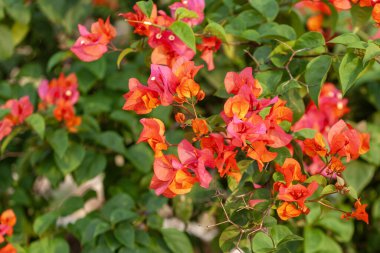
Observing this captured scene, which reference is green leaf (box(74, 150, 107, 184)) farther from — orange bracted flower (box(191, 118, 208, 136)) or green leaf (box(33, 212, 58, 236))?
orange bracted flower (box(191, 118, 208, 136))

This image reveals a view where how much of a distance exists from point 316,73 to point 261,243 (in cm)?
31

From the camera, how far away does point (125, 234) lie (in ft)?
4.67

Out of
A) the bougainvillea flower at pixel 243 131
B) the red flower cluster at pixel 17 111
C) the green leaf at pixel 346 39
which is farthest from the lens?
the red flower cluster at pixel 17 111

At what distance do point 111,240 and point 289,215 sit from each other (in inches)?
21.0

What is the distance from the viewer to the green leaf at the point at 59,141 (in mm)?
1509

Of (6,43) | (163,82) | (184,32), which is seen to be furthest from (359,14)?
(6,43)

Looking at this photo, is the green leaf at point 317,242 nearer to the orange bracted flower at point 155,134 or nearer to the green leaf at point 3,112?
the orange bracted flower at point 155,134

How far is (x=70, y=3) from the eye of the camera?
1.92m

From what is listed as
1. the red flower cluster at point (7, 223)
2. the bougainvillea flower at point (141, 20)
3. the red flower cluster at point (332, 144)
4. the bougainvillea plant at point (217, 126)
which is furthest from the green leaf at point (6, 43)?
the red flower cluster at point (332, 144)

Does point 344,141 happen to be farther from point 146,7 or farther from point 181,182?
point 146,7

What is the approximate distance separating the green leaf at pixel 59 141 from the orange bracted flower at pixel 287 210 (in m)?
0.64

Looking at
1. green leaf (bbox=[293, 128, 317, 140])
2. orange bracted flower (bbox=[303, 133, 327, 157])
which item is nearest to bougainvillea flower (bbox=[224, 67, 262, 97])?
orange bracted flower (bbox=[303, 133, 327, 157])

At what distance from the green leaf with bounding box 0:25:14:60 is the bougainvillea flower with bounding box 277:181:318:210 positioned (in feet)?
3.61

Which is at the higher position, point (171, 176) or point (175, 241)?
point (171, 176)
